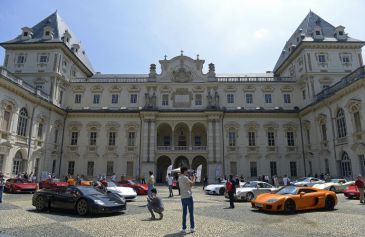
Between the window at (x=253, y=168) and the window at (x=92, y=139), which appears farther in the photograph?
the window at (x=92, y=139)

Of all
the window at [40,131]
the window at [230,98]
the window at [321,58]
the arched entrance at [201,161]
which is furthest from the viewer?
the window at [230,98]

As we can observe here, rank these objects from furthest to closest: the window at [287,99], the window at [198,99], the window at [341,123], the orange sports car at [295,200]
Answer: the window at [198,99]
the window at [287,99]
the window at [341,123]
the orange sports car at [295,200]

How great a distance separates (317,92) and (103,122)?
31566 mm

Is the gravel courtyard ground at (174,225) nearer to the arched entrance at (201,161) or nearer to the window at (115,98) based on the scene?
the arched entrance at (201,161)

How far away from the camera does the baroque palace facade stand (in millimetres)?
37562

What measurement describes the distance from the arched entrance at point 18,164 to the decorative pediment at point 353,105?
3699 centimetres

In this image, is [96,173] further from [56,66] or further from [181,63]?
[181,63]

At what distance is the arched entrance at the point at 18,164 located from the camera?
29.6 metres

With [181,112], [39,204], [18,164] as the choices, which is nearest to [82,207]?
[39,204]

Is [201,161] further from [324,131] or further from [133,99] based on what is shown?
[324,131]

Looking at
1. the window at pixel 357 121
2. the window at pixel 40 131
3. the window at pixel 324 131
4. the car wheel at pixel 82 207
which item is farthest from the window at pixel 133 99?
the car wheel at pixel 82 207

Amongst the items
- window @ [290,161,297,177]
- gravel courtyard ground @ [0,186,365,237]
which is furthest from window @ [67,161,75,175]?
window @ [290,161,297,177]

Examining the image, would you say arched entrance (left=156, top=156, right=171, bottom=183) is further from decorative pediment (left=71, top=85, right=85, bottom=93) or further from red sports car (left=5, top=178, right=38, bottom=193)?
red sports car (left=5, top=178, right=38, bottom=193)

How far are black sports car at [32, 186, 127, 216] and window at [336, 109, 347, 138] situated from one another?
89.7ft
